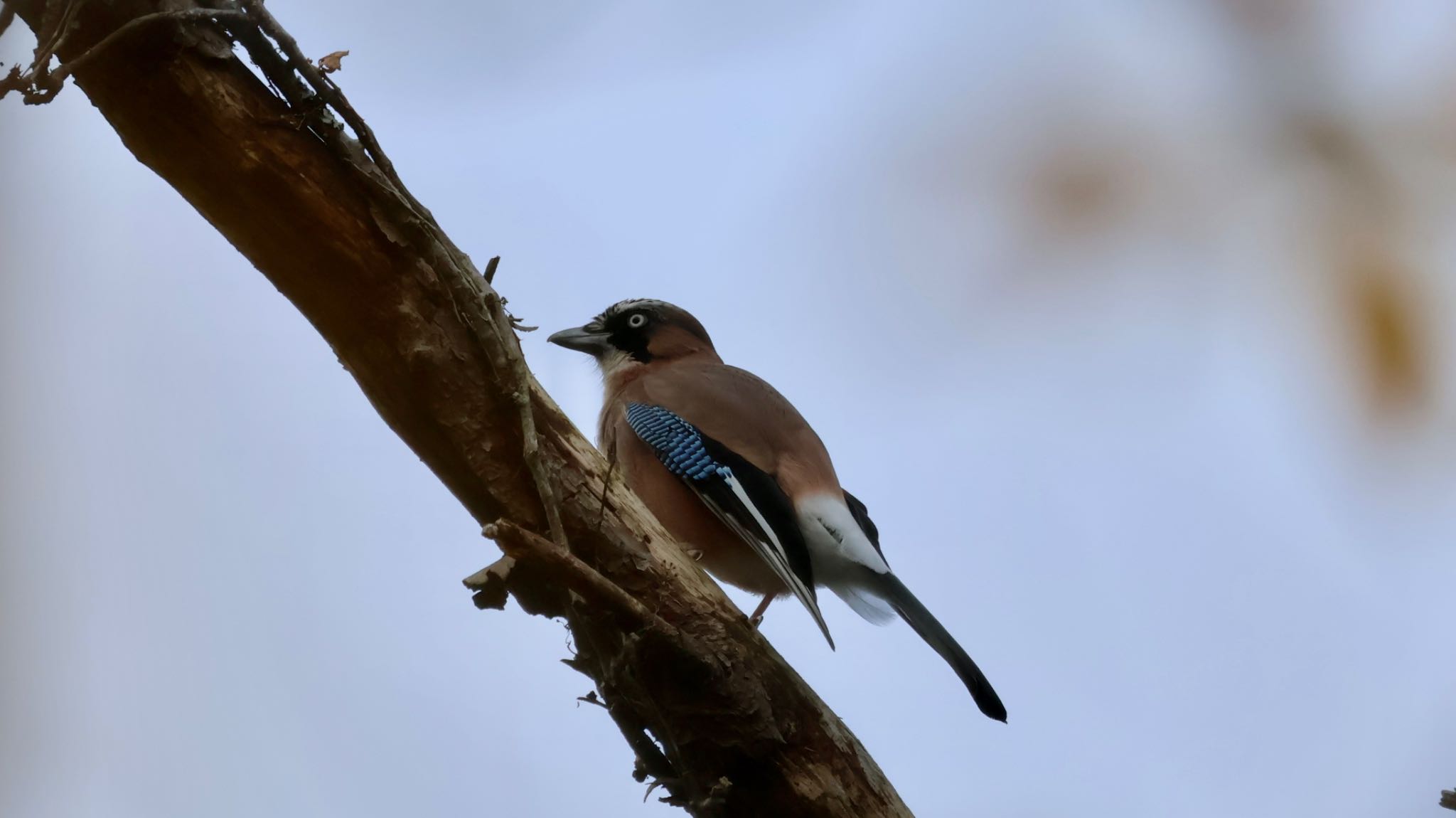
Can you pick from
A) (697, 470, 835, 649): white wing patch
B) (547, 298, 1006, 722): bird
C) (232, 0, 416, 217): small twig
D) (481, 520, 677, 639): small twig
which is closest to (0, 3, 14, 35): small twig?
(232, 0, 416, 217): small twig

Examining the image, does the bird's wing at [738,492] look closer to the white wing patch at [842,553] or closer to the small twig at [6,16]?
the white wing patch at [842,553]

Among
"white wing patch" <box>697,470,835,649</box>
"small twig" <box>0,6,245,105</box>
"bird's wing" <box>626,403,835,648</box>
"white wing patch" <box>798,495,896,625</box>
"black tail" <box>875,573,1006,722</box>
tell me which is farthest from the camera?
"white wing patch" <box>798,495,896,625</box>

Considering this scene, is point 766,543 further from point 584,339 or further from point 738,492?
point 584,339

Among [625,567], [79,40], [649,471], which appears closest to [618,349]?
[649,471]

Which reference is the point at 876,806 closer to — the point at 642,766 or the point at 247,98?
the point at 642,766

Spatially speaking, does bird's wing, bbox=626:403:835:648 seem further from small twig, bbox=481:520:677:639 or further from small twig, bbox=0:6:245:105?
small twig, bbox=0:6:245:105

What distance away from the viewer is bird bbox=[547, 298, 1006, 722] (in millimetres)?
4684

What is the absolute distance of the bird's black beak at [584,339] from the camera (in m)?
6.84

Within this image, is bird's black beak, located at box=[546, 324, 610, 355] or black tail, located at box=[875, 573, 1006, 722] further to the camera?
bird's black beak, located at box=[546, 324, 610, 355]

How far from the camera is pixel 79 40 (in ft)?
10.0

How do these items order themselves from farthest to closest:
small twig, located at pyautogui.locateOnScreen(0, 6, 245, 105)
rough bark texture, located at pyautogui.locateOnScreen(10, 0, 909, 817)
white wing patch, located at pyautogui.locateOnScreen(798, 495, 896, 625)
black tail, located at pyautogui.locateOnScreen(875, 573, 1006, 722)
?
white wing patch, located at pyautogui.locateOnScreen(798, 495, 896, 625) → black tail, located at pyautogui.locateOnScreen(875, 573, 1006, 722) → rough bark texture, located at pyautogui.locateOnScreen(10, 0, 909, 817) → small twig, located at pyautogui.locateOnScreen(0, 6, 245, 105)

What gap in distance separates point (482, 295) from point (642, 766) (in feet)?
4.21

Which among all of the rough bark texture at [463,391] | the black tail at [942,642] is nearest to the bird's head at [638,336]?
the black tail at [942,642]

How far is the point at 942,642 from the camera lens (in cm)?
439
